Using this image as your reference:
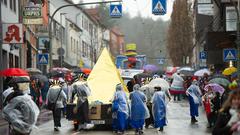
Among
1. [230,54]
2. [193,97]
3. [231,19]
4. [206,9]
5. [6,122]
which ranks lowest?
[6,122]

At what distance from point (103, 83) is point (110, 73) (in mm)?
777

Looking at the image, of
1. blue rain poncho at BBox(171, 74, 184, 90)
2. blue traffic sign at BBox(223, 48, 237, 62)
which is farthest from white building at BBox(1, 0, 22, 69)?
blue traffic sign at BBox(223, 48, 237, 62)

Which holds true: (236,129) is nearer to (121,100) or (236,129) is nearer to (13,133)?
(13,133)

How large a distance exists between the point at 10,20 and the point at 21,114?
87.5 feet

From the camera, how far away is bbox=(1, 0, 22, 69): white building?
114 ft

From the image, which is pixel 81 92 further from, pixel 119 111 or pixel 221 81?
pixel 221 81

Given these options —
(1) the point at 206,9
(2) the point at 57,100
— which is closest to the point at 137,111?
(2) the point at 57,100

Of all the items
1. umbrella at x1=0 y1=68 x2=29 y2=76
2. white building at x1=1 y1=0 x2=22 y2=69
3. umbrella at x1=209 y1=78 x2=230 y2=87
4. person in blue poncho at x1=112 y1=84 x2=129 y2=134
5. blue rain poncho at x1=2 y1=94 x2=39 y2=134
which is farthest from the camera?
white building at x1=1 y1=0 x2=22 y2=69

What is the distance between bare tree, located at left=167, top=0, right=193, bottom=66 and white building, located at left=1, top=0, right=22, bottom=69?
39090 mm

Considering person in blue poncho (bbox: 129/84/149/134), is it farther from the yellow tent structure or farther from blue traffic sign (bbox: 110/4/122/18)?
blue traffic sign (bbox: 110/4/122/18)

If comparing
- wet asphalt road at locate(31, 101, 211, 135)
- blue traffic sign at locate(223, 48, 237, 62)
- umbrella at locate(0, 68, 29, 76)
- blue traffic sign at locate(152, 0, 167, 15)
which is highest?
blue traffic sign at locate(152, 0, 167, 15)

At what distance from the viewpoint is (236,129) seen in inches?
328

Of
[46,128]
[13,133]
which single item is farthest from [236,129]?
[46,128]

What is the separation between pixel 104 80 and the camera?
78.1 feet
